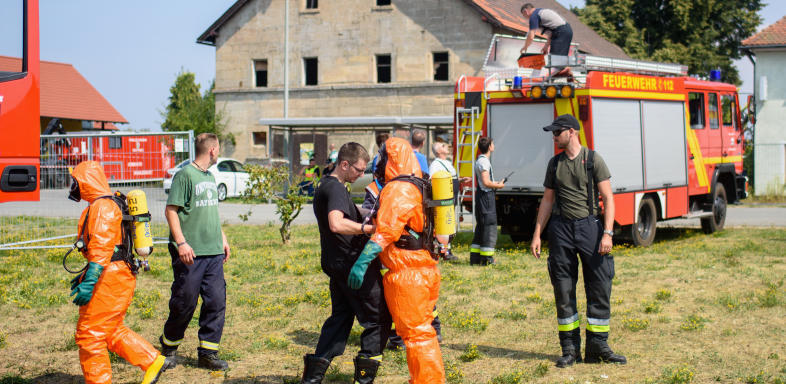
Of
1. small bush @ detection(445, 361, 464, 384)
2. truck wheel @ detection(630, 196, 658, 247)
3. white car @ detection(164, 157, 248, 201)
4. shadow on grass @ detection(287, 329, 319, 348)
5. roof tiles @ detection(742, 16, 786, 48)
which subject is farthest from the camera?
roof tiles @ detection(742, 16, 786, 48)

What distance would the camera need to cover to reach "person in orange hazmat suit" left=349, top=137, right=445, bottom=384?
5.03 meters

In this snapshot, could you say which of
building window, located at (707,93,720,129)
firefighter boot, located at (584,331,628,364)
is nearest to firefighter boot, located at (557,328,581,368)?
firefighter boot, located at (584,331,628,364)

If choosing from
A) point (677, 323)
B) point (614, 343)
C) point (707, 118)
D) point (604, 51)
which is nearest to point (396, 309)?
point (614, 343)

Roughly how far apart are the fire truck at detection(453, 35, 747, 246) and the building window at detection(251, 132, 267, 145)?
24395 mm

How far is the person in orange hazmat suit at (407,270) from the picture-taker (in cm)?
503

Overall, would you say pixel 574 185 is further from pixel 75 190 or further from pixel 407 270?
pixel 75 190

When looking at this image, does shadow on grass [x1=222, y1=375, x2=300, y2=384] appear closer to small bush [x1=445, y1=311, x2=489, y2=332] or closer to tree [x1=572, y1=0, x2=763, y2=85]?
small bush [x1=445, y1=311, x2=489, y2=332]

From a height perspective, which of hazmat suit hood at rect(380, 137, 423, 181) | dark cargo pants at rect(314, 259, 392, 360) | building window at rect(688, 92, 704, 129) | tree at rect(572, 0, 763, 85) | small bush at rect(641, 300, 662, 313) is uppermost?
tree at rect(572, 0, 763, 85)

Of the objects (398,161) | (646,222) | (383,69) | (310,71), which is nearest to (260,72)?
(310,71)

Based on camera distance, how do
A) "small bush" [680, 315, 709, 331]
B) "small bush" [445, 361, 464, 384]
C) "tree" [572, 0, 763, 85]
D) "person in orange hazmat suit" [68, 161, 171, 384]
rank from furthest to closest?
"tree" [572, 0, 763, 85]
"small bush" [680, 315, 709, 331]
"small bush" [445, 361, 464, 384]
"person in orange hazmat suit" [68, 161, 171, 384]

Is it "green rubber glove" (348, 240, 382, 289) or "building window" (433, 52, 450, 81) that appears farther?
"building window" (433, 52, 450, 81)

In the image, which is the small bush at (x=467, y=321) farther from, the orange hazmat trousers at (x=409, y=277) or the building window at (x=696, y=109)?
the building window at (x=696, y=109)

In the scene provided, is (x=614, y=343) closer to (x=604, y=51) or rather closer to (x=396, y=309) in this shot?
(x=396, y=309)

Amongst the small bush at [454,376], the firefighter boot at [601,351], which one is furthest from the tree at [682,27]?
the small bush at [454,376]
